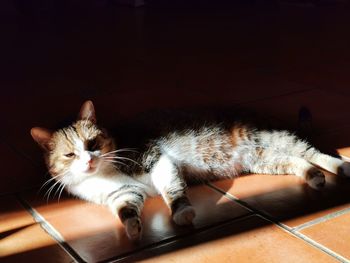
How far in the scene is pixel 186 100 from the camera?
2750 mm

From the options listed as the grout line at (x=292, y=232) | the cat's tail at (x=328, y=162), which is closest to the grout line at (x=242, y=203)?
the grout line at (x=292, y=232)

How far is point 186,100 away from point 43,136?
1119 mm

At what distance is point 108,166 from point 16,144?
2.20 ft

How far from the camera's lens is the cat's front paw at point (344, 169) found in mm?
1864

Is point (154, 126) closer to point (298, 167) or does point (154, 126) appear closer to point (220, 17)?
point (298, 167)

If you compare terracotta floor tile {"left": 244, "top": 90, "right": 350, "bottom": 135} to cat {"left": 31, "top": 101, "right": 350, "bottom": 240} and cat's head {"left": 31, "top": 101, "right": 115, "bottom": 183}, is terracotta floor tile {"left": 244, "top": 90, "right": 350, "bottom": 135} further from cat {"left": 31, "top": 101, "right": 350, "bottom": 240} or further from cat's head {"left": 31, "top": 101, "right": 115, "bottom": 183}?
cat's head {"left": 31, "top": 101, "right": 115, "bottom": 183}

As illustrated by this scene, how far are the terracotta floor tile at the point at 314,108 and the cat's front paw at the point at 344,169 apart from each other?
397 mm

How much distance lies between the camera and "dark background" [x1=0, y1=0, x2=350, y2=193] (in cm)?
255

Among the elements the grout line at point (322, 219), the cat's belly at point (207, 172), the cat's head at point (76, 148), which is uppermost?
the cat's head at point (76, 148)

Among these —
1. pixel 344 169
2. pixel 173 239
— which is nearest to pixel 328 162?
pixel 344 169

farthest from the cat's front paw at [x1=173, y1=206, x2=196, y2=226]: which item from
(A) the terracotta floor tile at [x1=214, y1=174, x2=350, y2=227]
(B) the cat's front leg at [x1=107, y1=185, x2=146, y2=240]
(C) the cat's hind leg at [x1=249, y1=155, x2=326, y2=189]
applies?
(C) the cat's hind leg at [x1=249, y1=155, x2=326, y2=189]

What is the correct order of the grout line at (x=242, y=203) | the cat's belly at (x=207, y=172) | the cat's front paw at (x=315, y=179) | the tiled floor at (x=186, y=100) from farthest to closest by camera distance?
the cat's belly at (x=207, y=172) < the cat's front paw at (x=315, y=179) < the grout line at (x=242, y=203) < the tiled floor at (x=186, y=100)

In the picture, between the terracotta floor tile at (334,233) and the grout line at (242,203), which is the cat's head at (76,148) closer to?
the grout line at (242,203)

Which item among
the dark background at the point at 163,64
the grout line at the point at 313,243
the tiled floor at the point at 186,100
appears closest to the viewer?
the grout line at the point at 313,243
